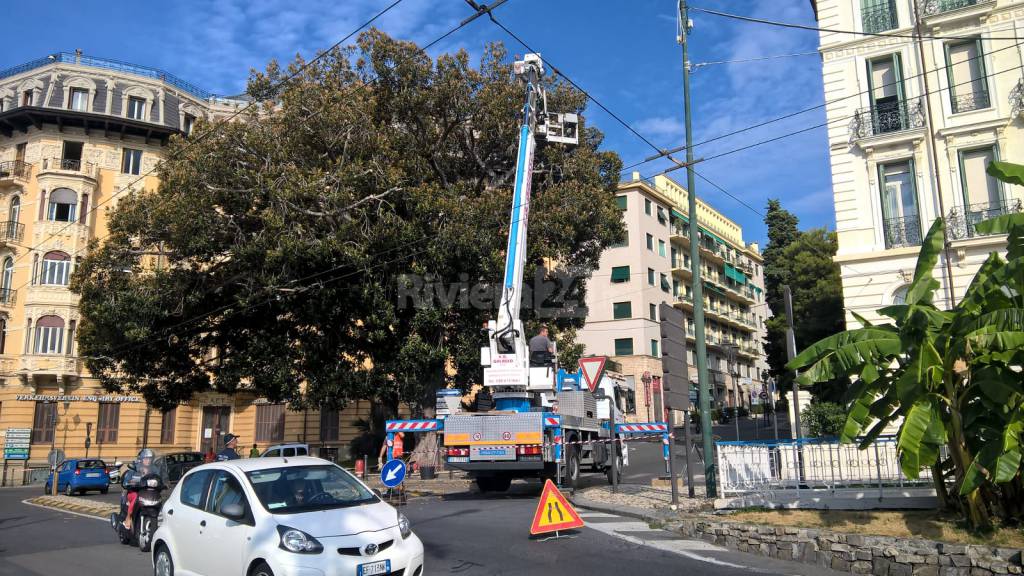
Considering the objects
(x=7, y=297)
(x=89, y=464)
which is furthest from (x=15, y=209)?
(x=89, y=464)

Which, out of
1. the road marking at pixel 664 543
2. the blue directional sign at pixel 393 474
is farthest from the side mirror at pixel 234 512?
the road marking at pixel 664 543

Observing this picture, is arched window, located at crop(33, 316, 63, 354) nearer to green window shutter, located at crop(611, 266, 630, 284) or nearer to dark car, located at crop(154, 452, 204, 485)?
dark car, located at crop(154, 452, 204, 485)

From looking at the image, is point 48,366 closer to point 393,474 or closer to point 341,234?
point 341,234

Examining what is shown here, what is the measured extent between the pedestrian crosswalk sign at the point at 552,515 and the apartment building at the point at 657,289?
107ft

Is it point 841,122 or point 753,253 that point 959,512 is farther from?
point 753,253

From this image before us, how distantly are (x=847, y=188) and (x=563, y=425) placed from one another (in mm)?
10432

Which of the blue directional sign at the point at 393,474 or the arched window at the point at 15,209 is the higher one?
the arched window at the point at 15,209

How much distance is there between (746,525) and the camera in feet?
32.7

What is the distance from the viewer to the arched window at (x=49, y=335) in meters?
36.7

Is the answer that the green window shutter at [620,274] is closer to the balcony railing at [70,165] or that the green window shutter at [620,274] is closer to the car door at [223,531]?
the balcony railing at [70,165]

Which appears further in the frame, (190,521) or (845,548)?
(845,548)

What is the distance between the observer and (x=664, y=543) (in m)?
10.1

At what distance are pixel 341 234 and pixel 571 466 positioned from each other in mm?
10181

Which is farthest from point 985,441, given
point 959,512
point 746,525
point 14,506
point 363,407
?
point 363,407
